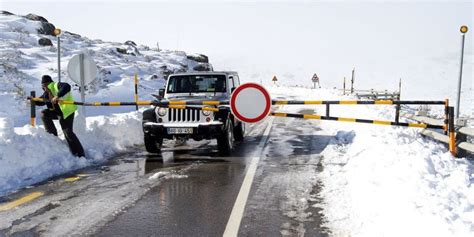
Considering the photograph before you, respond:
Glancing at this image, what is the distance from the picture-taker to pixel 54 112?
8906 mm

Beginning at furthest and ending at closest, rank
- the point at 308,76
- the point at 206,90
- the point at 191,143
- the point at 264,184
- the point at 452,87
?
the point at 308,76 < the point at 452,87 < the point at 191,143 < the point at 206,90 < the point at 264,184

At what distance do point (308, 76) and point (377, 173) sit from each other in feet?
481

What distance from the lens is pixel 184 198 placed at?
5.74m

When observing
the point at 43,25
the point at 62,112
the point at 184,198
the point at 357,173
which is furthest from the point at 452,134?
the point at 43,25

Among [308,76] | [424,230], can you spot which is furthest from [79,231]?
[308,76]

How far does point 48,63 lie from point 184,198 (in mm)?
24482

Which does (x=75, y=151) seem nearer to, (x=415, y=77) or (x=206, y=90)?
(x=206, y=90)

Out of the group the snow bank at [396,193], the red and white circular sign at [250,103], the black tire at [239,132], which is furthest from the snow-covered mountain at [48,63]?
the snow bank at [396,193]

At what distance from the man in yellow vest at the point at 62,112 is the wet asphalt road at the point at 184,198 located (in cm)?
89

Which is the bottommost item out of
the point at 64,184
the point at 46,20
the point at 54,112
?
the point at 64,184

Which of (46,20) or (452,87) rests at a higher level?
(46,20)

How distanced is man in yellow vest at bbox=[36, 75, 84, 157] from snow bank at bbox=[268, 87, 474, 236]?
16.0 ft

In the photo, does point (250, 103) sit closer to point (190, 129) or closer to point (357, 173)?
point (357, 173)

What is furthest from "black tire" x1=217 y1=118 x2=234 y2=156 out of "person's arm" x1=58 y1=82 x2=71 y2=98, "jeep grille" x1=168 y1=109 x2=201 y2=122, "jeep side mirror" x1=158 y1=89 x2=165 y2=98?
"person's arm" x1=58 y1=82 x2=71 y2=98
